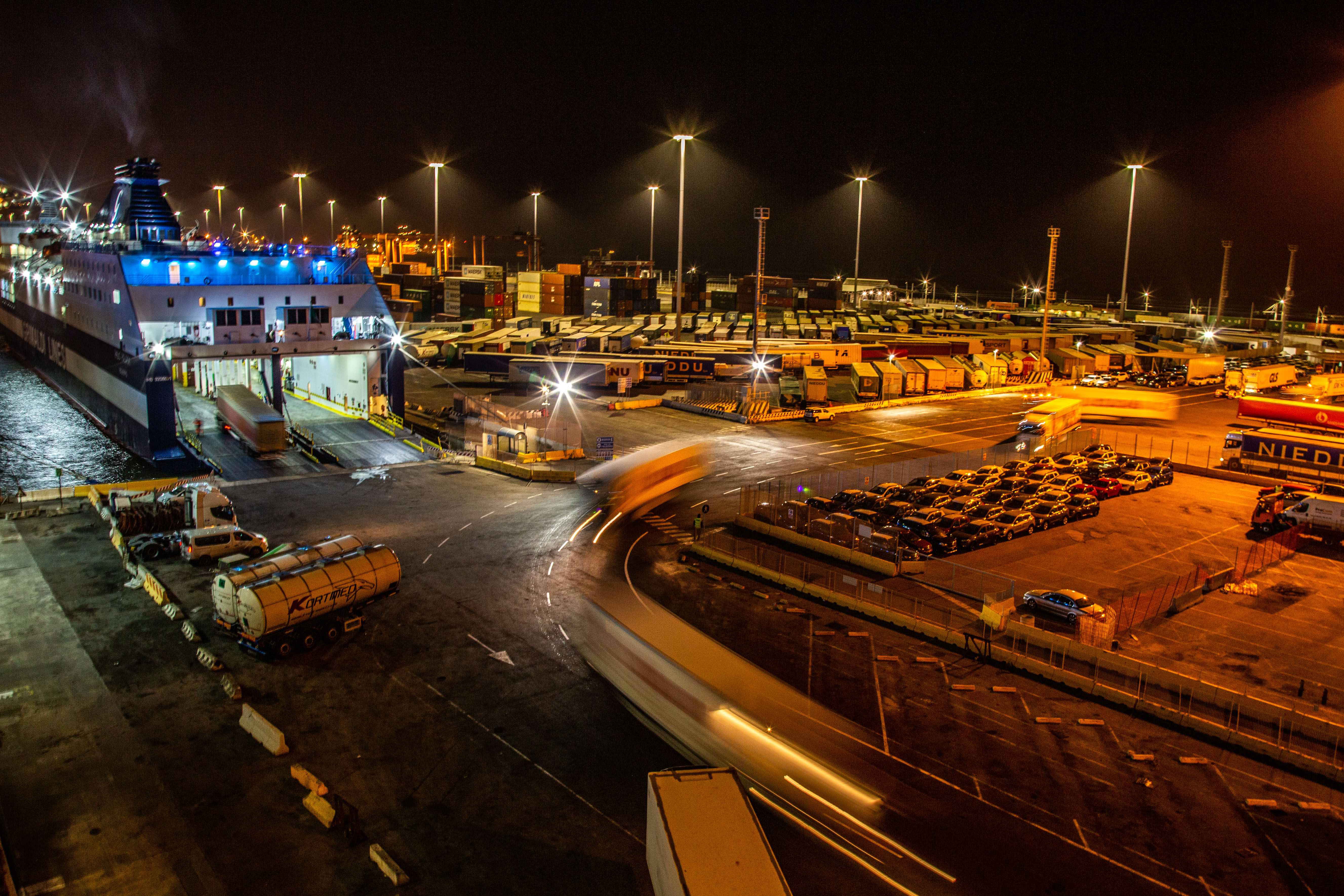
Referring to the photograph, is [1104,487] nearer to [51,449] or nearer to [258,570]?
[258,570]

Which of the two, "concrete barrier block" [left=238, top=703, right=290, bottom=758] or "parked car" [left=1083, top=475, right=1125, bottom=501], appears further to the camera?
"parked car" [left=1083, top=475, right=1125, bottom=501]

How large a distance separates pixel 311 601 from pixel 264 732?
3368 millimetres

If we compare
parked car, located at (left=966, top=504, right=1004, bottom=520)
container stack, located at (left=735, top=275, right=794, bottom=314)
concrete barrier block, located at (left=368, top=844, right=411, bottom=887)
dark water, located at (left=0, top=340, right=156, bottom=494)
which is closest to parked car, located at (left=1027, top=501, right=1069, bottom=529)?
parked car, located at (left=966, top=504, right=1004, bottom=520)

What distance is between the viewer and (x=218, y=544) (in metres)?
19.7

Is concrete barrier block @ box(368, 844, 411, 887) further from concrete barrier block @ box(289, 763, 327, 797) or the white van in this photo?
the white van

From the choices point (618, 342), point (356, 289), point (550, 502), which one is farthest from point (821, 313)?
point (550, 502)

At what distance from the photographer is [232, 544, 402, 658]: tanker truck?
14.8 m

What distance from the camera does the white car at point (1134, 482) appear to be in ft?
98.3

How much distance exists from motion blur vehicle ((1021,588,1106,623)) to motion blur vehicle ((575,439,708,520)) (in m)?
11.5

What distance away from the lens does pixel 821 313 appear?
304 feet

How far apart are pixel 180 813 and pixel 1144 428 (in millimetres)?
45102

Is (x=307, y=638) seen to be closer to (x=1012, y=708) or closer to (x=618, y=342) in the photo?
(x=1012, y=708)

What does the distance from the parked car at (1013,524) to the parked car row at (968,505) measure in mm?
27

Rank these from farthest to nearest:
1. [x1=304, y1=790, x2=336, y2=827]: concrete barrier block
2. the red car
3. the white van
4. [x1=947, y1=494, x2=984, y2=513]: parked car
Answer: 1. the red car
2. [x1=947, y1=494, x2=984, y2=513]: parked car
3. the white van
4. [x1=304, y1=790, x2=336, y2=827]: concrete barrier block
